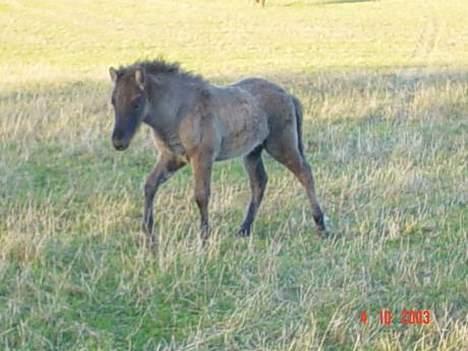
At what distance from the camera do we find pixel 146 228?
7641mm

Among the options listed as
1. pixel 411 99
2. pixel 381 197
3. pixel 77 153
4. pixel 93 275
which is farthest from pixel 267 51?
pixel 93 275

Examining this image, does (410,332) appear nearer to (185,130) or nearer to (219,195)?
(185,130)

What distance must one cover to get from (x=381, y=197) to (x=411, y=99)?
23.1 ft

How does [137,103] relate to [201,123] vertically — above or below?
above

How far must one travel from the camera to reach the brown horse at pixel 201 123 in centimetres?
729

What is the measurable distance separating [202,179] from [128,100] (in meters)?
1.07

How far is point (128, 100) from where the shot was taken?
23.7ft

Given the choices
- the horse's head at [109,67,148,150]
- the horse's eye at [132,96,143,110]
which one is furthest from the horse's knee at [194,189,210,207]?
the horse's eye at [132,96,143,110]

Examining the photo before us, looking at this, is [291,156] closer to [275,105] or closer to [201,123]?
[275,105]

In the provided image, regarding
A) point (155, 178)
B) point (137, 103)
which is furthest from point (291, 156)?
point (137, 103)
